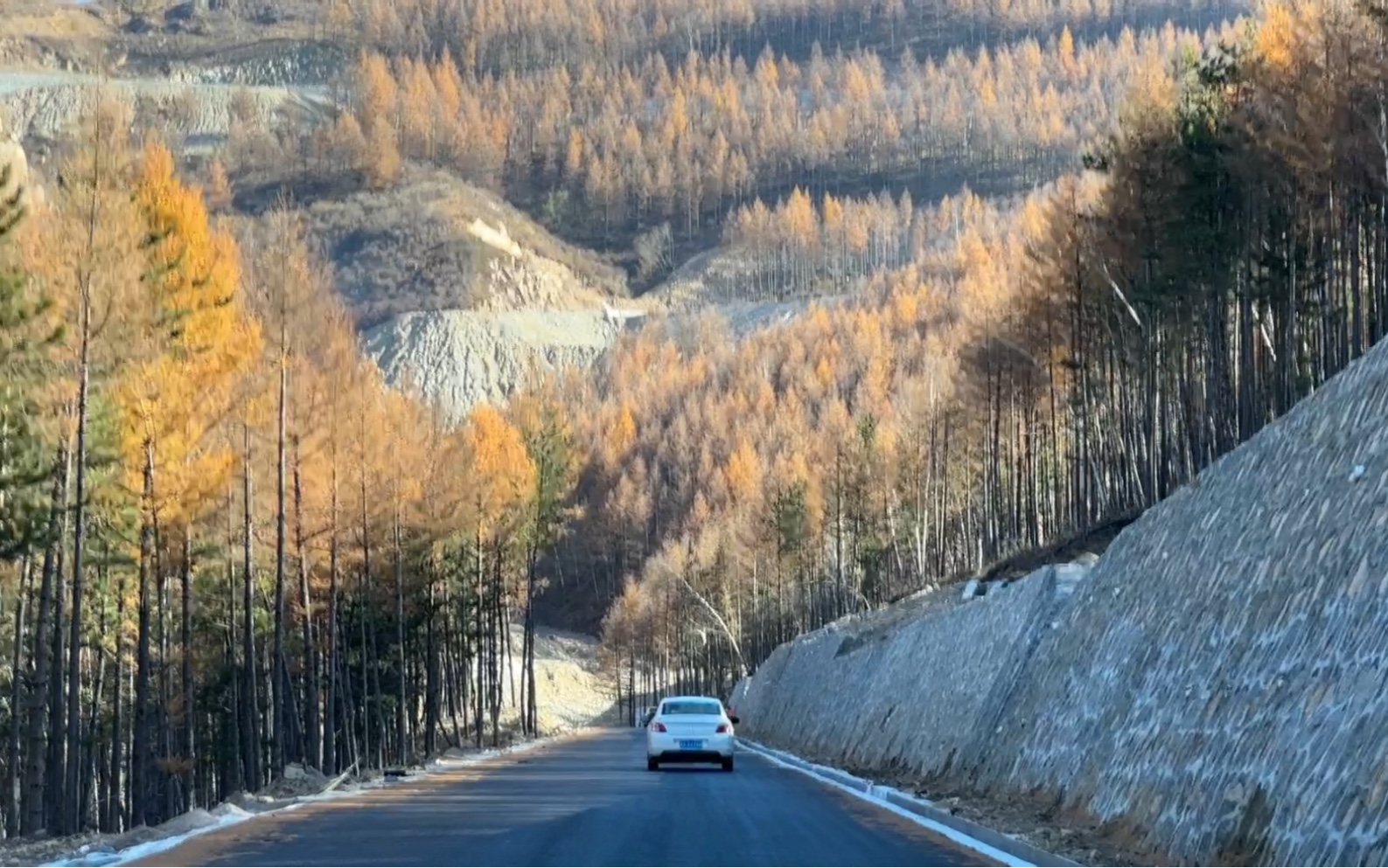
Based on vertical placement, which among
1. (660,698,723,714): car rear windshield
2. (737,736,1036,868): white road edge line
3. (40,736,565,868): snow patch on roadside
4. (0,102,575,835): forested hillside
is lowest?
(737,736,1036,868): white road edge line

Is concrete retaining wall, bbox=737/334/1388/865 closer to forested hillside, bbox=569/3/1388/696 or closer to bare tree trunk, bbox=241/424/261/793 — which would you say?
forested hillside, bbox=569/3/1388/696

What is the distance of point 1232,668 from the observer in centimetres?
1217

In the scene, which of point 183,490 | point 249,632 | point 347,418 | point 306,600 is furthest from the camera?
point 347,418

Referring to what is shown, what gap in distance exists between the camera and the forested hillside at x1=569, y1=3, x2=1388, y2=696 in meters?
30.0

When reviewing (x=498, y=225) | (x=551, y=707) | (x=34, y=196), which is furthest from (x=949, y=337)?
(x=34, y=196)

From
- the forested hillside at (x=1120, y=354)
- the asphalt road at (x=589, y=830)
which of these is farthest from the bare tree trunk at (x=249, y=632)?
the forested hillside at (x=1120, y=354)

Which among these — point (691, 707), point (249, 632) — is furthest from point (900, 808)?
point (249, 632)

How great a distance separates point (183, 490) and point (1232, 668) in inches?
874

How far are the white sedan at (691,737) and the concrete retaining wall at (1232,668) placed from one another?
707cm

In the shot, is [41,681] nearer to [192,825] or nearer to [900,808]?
[192,825]

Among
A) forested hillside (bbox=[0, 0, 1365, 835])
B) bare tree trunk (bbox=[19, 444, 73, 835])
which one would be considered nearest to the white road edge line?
forested hillside (bbox=[0, 0, 1365, 835])

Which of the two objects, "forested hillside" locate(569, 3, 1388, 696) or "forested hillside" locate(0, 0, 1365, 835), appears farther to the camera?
"forested hillside" locate(569, 3, 1388, 696)

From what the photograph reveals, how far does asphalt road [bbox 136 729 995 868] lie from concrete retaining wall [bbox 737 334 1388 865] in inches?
72.0

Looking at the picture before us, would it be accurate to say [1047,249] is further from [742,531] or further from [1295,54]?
[742,531]
